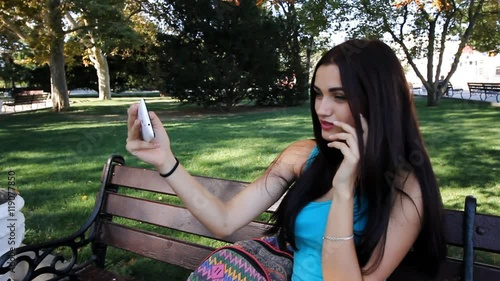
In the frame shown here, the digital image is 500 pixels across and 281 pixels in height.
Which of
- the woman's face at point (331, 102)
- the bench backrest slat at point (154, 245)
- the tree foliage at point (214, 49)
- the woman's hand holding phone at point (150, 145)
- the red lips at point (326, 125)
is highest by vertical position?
the tree foliage at point (214, 49)

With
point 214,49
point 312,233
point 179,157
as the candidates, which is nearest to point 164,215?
point 312,233

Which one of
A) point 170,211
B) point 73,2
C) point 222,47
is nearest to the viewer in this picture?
point 170,211

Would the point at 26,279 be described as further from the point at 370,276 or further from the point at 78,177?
the point at 78,177

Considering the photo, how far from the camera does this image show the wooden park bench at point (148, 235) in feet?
4.91

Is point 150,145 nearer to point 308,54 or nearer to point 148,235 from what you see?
point 148,235

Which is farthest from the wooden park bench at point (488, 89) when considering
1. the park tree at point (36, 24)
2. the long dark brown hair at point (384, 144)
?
the long dark brown hair at point (384, 144)

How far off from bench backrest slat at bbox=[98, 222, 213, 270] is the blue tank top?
0.62 metres

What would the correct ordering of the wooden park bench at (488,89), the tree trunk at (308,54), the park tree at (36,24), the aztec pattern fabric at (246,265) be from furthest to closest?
1. the tree trunk at (308,54)
2. the wooden park bench at (488,89)
3. the park tree at (36,24)
4. the aztec pattern fabric at (246,265)

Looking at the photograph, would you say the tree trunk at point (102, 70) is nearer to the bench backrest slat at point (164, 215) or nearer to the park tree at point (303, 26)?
the park tree at point (303, 26)

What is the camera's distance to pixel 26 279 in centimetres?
206

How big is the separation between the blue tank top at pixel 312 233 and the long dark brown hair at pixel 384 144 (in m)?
0.07

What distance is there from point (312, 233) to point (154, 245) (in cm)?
107

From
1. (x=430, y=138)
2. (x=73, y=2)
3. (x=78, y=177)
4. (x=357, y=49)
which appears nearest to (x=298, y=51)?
(x=73, y=2)

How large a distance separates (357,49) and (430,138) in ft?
23.6
